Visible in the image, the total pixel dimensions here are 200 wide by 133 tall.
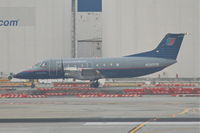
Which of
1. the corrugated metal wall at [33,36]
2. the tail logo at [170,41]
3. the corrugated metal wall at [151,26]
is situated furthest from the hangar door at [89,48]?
the tail logo at [170,41]

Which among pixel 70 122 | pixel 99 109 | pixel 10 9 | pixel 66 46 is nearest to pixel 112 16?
pixel 66 46

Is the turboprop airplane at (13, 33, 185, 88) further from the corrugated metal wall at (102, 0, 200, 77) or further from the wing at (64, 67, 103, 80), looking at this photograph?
the corrugated metal wall at (102, 0, 200, 77)

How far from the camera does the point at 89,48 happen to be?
6581cm

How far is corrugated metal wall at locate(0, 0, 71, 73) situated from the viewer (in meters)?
65.2

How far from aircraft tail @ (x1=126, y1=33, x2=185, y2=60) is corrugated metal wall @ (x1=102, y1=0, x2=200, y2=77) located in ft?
61.0

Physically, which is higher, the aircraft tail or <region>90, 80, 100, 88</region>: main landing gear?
the aircraft tail

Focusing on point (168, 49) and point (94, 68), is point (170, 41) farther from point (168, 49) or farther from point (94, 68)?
point (94, 68)

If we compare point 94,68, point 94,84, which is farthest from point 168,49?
point 94,84

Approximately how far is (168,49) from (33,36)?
2638 centimetres

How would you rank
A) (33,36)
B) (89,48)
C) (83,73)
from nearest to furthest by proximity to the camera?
(83,73)
(33,36)
(89,48)

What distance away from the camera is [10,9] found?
65.4 metres

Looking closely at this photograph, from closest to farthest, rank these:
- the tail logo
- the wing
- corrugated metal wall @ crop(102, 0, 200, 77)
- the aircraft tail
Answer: the wing → the aircraft tail → the tail logo → corrugated metal wall @ crop(102, 0, 200, 77)

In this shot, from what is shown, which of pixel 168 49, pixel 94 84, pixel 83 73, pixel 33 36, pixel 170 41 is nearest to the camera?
pixel 94 84

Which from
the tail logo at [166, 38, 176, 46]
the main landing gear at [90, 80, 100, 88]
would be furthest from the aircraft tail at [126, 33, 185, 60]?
the main landing gear at [90, 80, 100, 88]
